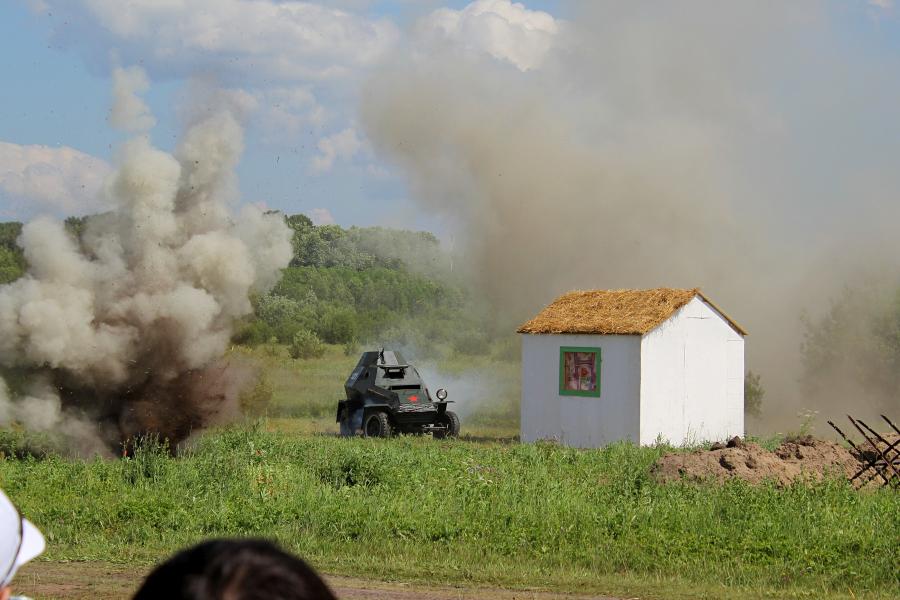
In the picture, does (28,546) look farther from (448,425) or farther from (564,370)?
(448,425)

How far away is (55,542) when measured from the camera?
13.6 meters

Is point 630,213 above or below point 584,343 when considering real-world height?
above

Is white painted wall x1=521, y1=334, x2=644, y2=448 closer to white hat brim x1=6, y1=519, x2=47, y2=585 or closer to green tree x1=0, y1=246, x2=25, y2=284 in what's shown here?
green tree x1=0, y1=246, x2=25, y2=284

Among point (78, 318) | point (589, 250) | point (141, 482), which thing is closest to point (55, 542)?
point (141, 482)

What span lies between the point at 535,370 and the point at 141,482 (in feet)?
39.9

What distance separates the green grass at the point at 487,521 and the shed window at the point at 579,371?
6.77 metres

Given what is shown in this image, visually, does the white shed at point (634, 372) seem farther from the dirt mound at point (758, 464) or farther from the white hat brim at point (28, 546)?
the white hat brim at point (28, 546)

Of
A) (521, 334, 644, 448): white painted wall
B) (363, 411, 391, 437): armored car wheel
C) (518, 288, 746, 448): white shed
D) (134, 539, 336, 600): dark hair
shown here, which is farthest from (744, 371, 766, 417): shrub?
(134, 539, 336, 600): dark hair

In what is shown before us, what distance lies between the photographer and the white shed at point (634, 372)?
2467cm

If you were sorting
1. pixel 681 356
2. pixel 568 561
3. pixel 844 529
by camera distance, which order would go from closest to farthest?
pixel 568 561
pixel 844 529
pixel 681 356

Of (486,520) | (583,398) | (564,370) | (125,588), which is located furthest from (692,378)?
(125,588)

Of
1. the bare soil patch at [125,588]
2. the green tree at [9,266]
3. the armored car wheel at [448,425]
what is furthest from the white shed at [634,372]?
the green tree at [9,266]

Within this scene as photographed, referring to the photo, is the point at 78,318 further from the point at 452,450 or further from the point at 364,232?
the point at 364,232

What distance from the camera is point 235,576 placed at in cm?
186
